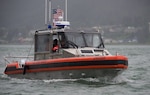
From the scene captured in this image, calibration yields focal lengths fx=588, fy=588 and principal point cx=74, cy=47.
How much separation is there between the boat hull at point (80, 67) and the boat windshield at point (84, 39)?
145cm

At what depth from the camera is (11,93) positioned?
24.2 m

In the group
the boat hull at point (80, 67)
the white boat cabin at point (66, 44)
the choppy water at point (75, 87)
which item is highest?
the white boat cabin at point (66, 44)

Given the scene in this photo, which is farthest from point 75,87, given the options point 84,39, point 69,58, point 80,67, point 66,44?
point 84,39

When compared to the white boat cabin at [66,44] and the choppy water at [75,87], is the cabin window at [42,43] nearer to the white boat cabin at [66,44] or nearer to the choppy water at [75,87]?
the white boat cabin at [66,44]

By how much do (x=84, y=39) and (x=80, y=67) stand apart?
217cm

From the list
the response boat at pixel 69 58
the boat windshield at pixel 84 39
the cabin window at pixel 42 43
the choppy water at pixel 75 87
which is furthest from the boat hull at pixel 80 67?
the boat windshield at pixel 84 39

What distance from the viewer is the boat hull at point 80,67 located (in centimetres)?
2512

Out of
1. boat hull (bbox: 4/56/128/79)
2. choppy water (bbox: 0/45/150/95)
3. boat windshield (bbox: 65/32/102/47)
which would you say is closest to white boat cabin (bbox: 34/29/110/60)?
boat windshield (bbox: 65/32/102/47)

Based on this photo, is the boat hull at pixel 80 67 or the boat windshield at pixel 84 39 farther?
the boat windshield at pixel 84 39

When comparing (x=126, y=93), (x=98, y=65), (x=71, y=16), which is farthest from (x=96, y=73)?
(x=71, y=16)

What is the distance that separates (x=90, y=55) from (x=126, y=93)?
10.7ft

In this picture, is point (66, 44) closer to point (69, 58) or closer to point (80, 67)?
point (69, 58)

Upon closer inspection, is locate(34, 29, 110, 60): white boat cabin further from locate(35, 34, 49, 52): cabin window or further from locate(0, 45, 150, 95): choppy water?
locate(0, 45, 150, 95): choppy water

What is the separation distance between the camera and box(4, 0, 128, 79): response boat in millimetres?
25250
